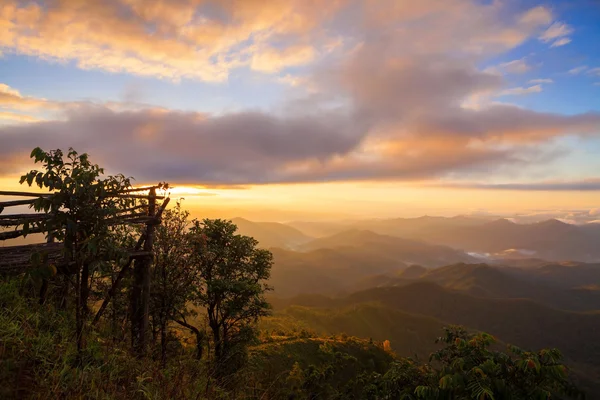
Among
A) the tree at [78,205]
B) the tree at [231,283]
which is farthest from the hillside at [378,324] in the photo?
the tree at [78,205]

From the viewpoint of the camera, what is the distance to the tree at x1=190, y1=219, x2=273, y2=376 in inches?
760

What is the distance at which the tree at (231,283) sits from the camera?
19312 millimetres

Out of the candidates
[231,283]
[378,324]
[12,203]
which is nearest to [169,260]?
[12,203]

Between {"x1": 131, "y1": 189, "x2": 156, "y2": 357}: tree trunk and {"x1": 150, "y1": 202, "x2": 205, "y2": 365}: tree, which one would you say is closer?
{"x1": 131, "y1": 189, "x2": 156, "y2": 357}: tree trunk

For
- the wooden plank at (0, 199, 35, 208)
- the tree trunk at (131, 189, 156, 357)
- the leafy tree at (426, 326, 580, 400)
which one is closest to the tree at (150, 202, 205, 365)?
the tree trunk at (131, 189, 156, 357)

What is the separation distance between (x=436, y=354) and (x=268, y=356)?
22715 millimetres

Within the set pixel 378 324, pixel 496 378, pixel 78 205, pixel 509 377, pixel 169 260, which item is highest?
pixel 78 205

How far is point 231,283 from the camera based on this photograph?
63.4 feet

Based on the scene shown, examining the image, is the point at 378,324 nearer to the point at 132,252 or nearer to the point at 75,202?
the point at 132,252

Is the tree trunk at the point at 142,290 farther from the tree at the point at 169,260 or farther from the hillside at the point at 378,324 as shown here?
the hillside at the point at 378,324

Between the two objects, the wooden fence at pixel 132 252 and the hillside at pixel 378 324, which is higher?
the wooden fence at pixel 132 252

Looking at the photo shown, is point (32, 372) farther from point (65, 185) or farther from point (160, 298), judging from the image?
point (160, 298)

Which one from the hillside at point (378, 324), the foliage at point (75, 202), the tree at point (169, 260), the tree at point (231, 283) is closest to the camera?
the foliage at point (75, 202)

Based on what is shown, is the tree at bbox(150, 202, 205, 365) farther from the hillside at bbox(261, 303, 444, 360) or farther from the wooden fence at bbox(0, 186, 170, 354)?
the hillside at bbox(261, 303, 444, 360)
